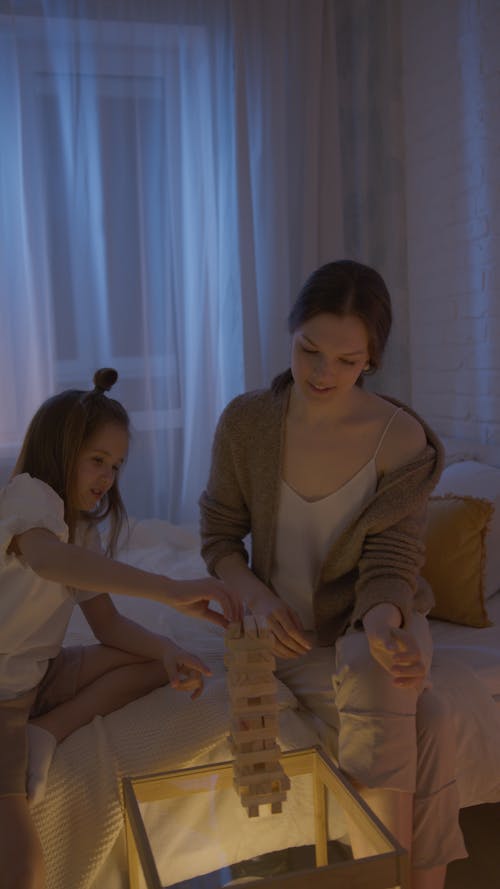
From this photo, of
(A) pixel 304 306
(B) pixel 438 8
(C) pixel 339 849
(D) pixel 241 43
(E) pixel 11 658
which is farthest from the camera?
(D) pixel 241 43

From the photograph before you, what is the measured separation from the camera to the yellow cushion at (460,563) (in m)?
1.88

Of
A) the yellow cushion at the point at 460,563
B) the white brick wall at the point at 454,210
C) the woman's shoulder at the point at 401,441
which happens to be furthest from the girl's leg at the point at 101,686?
the white brick wall at the point at 454,210

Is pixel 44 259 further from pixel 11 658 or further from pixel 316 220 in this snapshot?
pixel 11 658

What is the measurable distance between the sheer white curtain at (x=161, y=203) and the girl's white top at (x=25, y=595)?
65.8 inches

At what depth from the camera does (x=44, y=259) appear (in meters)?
3.00

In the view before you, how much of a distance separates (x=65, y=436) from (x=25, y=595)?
0.88 feet

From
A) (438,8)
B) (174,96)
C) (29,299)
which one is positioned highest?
(438,8)

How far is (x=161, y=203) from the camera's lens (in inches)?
124

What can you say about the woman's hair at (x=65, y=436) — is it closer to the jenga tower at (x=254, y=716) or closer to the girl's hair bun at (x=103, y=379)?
the girl's hair bun at (x=103, y=379)

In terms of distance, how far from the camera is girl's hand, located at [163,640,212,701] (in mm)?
1420

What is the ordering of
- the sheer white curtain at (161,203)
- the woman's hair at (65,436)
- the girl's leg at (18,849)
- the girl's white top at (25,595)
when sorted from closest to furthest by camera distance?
the girl's leg at (18,849) → the girl's white top at (25,595) → the woman's hair at (65,436) → the sheer white curtain at (161,203)

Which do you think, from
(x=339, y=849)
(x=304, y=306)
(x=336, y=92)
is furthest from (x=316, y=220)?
(x=339, y=849)

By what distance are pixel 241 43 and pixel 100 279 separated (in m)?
0.99

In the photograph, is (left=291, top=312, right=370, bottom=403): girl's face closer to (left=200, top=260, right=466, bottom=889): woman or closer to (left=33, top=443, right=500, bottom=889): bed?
(left=200, top=260, right=466, bottom=889): woman
